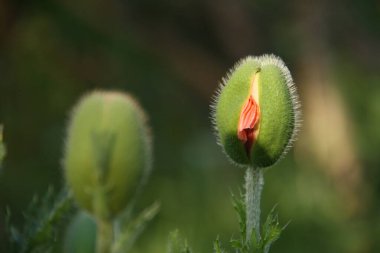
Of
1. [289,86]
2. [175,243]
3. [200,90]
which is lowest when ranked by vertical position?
[175,243]

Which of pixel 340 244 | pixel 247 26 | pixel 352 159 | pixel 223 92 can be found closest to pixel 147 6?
pixel 247 26

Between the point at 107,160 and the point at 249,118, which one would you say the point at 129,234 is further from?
the point at 249,118

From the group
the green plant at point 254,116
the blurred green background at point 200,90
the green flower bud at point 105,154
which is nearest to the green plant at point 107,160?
the green flower bud at point 105,154

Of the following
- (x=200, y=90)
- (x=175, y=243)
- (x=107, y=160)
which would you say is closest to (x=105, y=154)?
(x=107, y=160)

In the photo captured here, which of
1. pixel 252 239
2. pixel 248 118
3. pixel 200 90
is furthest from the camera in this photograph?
pixel 200 90

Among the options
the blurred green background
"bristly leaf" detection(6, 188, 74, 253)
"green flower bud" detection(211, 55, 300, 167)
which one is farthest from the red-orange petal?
the blurred green background

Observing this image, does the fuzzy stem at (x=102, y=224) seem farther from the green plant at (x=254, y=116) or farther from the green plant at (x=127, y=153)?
the green plant at (x=254, y=116)

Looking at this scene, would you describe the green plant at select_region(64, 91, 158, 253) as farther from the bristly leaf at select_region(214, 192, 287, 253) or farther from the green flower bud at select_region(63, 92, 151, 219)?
the bristly leaf at select_region(214, 192, 287, 253)
